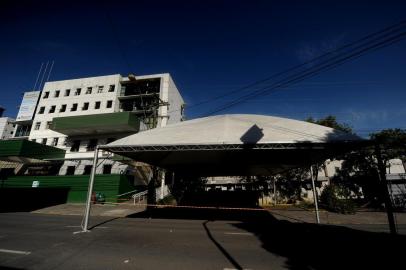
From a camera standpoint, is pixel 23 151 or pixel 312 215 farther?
pixel 23 151

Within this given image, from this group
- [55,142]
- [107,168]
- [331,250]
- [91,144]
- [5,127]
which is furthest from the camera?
[5,127]

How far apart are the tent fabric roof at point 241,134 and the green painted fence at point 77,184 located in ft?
47.8

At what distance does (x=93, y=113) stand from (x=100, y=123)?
7.24m

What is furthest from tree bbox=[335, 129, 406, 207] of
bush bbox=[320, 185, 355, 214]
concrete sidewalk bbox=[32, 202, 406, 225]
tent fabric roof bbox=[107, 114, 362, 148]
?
tent fabric roof bbox=[107, 114, 362, 148]

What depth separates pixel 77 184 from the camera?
2550 cm

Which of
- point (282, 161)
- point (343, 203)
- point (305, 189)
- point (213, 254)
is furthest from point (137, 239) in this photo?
point (305, 189)

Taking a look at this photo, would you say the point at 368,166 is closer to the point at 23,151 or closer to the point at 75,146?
the point at 75,146

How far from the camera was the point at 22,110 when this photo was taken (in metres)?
40.3

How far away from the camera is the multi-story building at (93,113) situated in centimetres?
2925

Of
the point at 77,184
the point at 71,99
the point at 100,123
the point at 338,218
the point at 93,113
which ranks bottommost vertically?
the point at 338,218

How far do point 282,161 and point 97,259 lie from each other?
13.6m

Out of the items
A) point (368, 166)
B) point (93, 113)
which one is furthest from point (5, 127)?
point (368, 166)

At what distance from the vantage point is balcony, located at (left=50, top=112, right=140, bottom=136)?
28094 millimetres

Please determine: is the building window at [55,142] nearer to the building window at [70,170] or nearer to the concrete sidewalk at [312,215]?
the building window at [70,170]
